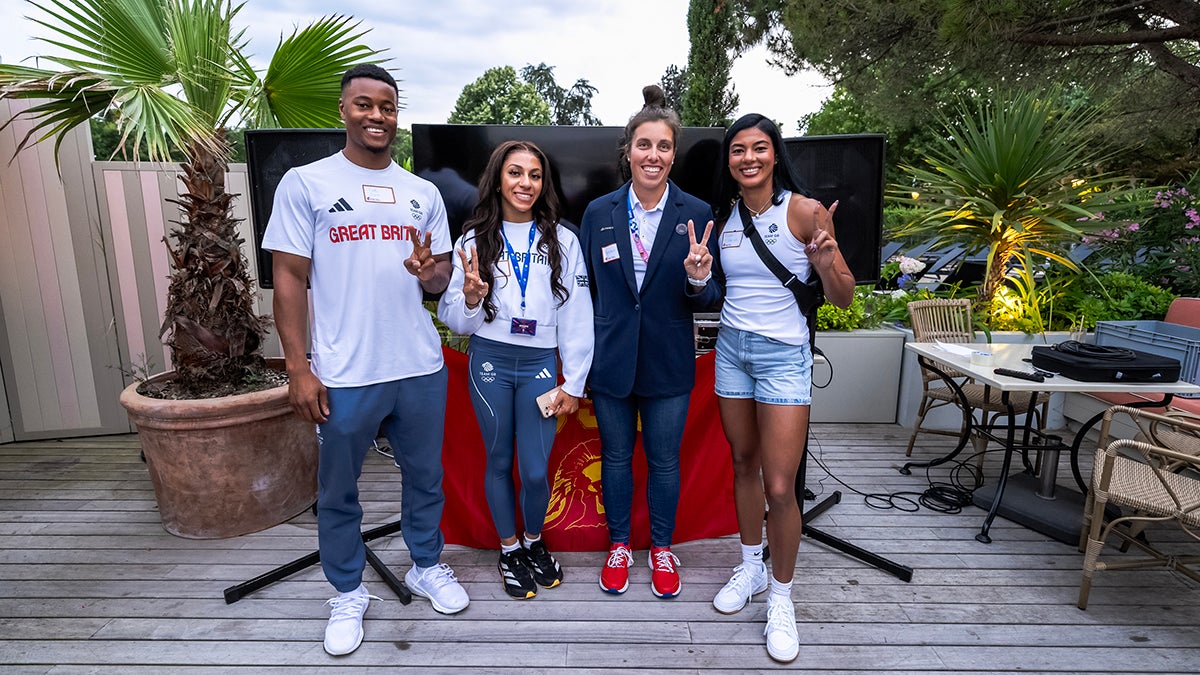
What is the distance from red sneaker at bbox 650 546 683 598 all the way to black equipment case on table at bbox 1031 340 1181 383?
1.99m

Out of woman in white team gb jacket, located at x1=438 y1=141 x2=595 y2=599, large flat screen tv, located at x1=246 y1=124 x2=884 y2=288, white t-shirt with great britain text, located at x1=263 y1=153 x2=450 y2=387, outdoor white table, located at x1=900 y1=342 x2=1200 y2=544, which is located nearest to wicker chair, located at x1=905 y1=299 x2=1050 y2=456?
outdoor white table, located at x1=900 y1=342 x2=1200 y2=544

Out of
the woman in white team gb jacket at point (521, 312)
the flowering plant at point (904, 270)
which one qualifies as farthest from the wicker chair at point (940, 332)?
the woman in white team gb jacket at point (521, 312)

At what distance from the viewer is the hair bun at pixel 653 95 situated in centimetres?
229

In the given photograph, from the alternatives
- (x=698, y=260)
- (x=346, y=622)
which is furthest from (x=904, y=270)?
(x=346, y=622)

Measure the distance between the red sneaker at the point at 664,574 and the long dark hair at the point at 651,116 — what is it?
5.27 feet

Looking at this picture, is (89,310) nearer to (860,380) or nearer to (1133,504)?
(860,380)

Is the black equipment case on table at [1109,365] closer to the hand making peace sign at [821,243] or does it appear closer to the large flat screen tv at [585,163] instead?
the large flat screen tv at [585,163]

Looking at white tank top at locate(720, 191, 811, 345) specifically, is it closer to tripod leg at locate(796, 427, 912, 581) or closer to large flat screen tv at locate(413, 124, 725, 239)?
tripod leg at locate(796, 427, 912, 581)

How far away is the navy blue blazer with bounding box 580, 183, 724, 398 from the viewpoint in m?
2.16

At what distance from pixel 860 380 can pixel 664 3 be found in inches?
536

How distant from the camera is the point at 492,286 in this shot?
217cm

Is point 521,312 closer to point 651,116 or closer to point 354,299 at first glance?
point 354,299

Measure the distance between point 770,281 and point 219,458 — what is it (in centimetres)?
260

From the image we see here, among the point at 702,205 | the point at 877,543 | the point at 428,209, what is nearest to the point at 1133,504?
the point at 877,543
